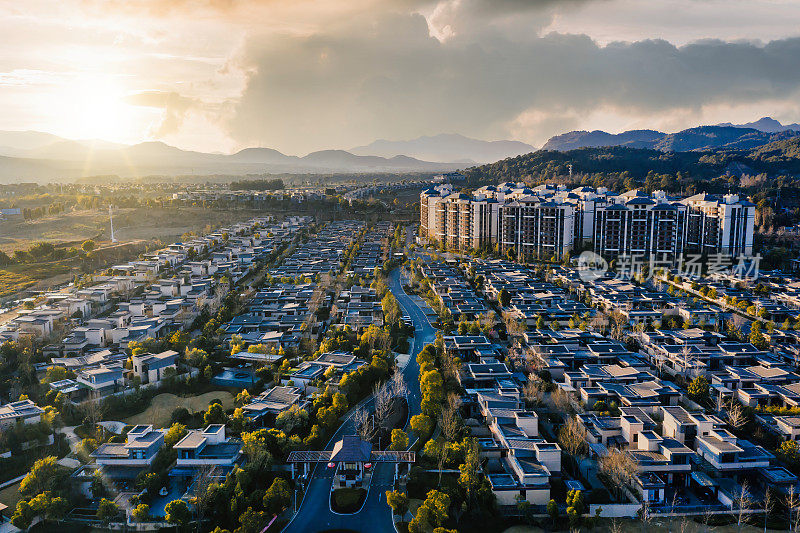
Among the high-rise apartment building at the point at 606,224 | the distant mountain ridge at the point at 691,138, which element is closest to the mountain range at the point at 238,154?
the distant mountain ridge at the point at 691,138

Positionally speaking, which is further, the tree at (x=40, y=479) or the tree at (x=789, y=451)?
the tree at (x=789, y=451)

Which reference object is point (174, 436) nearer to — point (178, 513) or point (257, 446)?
point (257, 446)

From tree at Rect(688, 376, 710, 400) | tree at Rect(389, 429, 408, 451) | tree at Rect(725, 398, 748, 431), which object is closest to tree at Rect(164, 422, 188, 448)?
tree at Rect(389, 429, 408, 451)

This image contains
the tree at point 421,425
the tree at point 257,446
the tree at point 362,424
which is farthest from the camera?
the tree at point 421,425

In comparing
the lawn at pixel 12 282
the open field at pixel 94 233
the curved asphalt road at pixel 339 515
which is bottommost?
the curved asphalt road at pixel 339 515

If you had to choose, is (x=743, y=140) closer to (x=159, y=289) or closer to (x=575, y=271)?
(x=575, y=271)

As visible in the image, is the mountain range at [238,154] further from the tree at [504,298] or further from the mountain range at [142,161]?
the tree at [504,298]

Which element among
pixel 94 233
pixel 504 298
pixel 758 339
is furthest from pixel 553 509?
pixel 94 233
